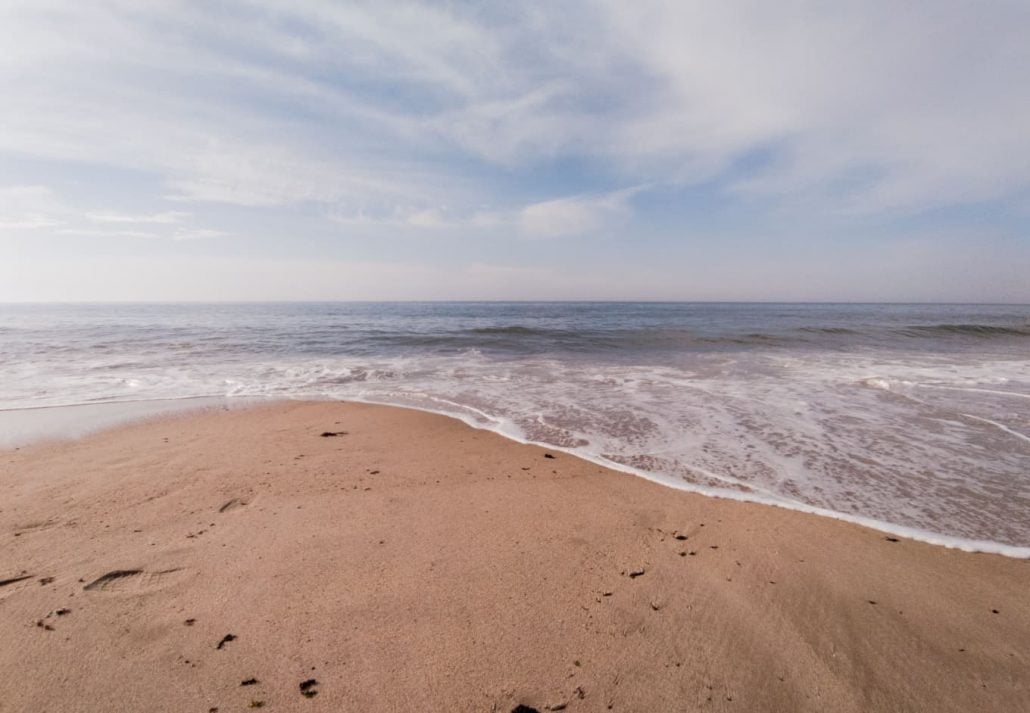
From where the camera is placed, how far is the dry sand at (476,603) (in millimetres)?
1996

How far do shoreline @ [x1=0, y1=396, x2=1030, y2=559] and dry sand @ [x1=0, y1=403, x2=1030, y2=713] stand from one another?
0.51 ft

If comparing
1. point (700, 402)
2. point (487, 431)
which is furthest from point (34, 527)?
point (700, 402)

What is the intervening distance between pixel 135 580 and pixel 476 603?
6.95 feet

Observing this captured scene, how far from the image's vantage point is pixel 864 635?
7.68ft

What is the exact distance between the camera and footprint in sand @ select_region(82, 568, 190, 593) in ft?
8.58

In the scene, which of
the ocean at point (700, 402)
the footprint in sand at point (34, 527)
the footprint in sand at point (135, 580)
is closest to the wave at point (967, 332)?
the ocean at point (700, 402)

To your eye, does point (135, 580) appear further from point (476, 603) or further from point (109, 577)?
point (476, 603)

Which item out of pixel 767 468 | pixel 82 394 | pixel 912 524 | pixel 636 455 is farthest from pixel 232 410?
pixel 912 524

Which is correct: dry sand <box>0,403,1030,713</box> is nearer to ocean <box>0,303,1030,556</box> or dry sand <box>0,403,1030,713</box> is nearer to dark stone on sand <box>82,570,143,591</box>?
dark stone on sand <box>82,570,143,591</box>

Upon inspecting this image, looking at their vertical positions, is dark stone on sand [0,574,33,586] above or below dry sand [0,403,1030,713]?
above

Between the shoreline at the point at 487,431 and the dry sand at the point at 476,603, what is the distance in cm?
16

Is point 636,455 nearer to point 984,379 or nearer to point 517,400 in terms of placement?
point 517,400

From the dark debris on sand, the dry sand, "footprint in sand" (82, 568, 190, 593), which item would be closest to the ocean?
the dry sand

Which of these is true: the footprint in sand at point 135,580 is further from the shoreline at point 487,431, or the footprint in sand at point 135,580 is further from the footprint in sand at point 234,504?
the shoreline at point 487,431
